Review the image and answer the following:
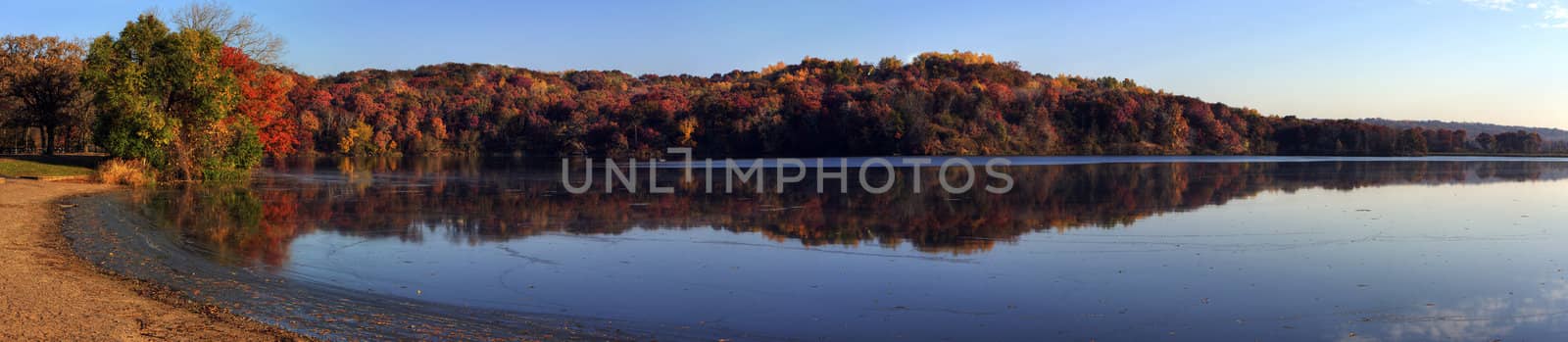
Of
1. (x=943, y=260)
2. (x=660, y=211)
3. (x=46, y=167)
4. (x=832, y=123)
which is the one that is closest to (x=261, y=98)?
(x=46, y=167)

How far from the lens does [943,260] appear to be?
10.9 metres

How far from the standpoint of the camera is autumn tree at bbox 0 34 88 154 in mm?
36375

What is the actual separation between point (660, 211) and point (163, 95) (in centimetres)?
1663

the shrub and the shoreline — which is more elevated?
the shrub

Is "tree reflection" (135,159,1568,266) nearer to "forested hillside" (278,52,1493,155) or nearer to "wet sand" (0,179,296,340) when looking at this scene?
"wet sand" (0,179,296,340)

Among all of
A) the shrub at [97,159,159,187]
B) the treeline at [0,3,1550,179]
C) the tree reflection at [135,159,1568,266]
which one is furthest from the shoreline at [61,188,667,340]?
the treeline at [0,3,1550,179]

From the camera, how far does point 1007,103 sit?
251 ft

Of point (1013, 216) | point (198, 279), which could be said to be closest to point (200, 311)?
point (198, 279)

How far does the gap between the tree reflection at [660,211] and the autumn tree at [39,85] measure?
16720 millimetres

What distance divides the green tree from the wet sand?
16290 millimetres

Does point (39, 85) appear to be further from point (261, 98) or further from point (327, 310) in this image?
point (327, 310)

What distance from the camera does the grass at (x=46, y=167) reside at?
25844 millimetres

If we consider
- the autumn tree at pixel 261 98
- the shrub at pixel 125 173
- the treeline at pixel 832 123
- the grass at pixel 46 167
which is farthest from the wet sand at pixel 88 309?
the treeline at pixel 832 123

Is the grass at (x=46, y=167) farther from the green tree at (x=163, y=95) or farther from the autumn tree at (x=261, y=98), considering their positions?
the autumn tree at (x=261, y=98)
